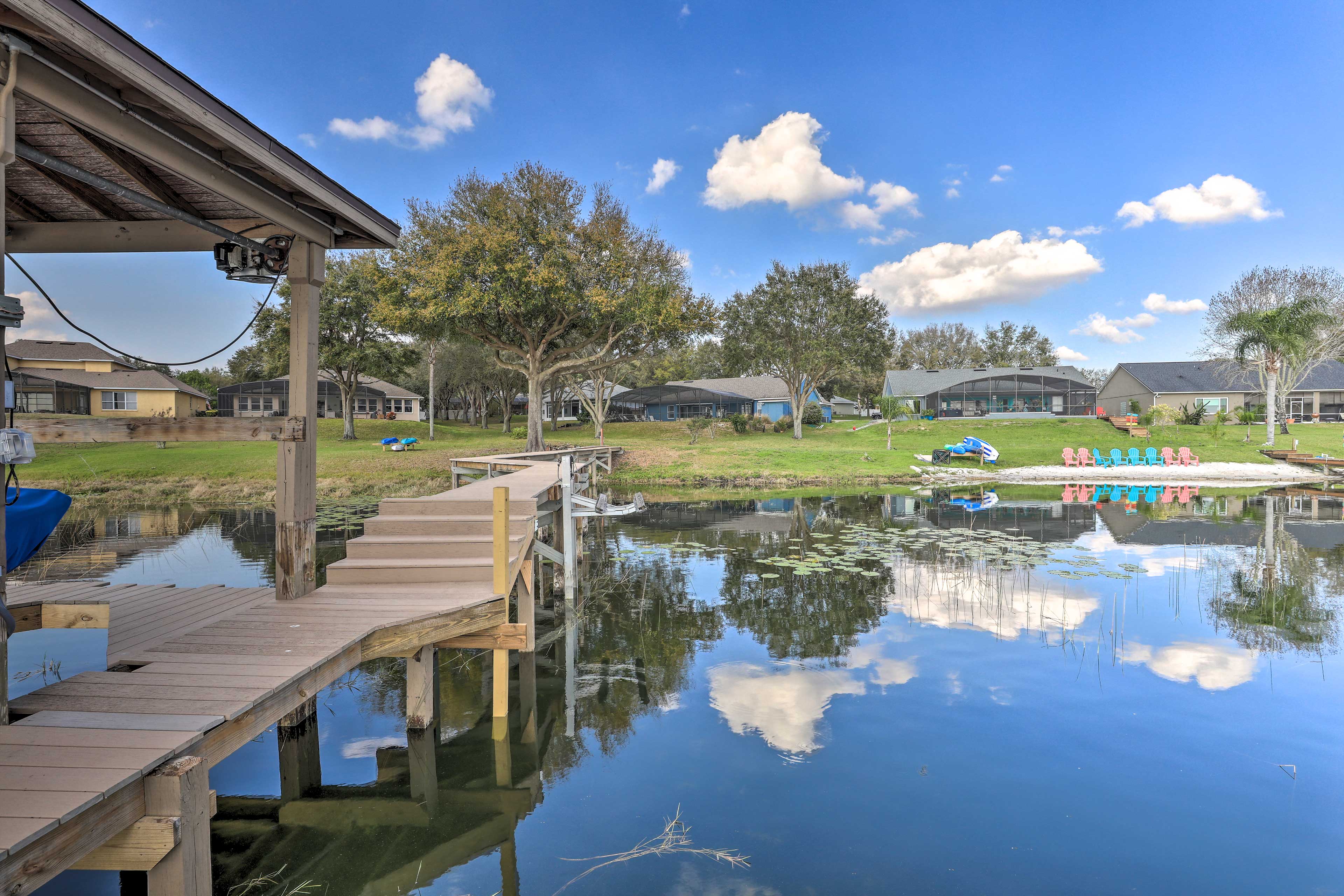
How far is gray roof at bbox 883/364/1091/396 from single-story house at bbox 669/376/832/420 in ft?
18.4

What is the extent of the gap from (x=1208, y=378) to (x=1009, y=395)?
14.1 metres

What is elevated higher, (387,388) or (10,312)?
(387,388)

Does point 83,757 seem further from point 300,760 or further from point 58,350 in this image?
point 58,350

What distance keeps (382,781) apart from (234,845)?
1059 mm

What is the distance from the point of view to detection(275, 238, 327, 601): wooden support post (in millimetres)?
5668

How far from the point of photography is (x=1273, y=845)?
4.50m

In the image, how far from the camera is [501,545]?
5.96 m

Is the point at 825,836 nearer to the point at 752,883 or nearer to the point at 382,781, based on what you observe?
the point at 752,883

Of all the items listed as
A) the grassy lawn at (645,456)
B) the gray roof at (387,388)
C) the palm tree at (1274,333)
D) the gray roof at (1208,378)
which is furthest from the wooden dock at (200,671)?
the gray roof at (1208,378)

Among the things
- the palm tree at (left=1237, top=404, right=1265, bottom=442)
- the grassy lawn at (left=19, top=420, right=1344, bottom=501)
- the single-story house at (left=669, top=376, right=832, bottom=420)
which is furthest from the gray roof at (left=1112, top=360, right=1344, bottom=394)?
the single-story house at (left=669, top=376, right=832, bottom=420)

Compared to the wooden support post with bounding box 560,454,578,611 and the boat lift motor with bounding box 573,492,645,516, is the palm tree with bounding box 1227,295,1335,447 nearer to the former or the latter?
the boat lift motor with bounding box 573,492,645,516

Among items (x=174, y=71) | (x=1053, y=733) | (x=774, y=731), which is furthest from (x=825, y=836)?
(x=174, y=71)

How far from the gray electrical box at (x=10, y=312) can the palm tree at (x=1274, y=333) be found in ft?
141

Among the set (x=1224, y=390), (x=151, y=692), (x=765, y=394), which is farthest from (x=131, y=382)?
(x=1224, y=390)
